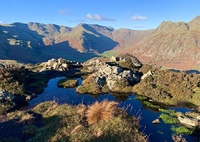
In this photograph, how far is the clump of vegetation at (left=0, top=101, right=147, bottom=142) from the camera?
2017 centimetres

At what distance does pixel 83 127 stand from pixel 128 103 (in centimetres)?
1815

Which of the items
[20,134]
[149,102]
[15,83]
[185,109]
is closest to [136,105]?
[149,102]

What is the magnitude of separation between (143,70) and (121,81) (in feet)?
41.8

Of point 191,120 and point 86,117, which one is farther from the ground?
point 86,117

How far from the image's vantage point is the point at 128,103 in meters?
38.3

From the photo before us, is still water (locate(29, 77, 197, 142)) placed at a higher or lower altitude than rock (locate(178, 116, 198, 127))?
A: lower

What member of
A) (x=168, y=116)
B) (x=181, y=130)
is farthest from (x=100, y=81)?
(x=181, y=130)

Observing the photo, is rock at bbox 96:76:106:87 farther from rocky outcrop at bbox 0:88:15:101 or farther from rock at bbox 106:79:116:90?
rocky outcrop at bbox 0:88:15:101

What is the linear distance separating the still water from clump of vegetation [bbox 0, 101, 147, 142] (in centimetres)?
269

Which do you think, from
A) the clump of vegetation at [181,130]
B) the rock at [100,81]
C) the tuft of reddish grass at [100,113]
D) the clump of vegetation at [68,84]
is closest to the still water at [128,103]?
the clump of vegetation at [181,130]

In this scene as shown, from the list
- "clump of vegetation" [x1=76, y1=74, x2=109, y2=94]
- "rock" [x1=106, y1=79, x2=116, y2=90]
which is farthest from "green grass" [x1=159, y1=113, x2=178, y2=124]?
"clump of vegetation" [x1=76, y1=74, x2=109, y2=94]

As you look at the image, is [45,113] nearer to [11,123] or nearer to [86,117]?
[11,123]

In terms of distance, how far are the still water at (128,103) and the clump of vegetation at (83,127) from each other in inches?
106

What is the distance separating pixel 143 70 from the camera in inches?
2247
